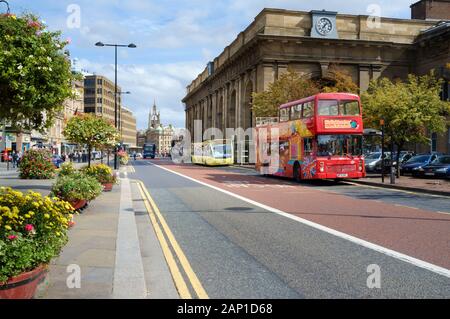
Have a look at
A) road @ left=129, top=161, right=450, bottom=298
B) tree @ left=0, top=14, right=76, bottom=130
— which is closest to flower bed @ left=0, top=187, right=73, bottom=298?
road @ left=129, top=161, right=450, bottom=298

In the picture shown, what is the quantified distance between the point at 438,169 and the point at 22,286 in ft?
86.9

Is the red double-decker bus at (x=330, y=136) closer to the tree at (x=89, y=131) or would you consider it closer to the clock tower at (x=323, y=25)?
the tree at (x=89, y=131)

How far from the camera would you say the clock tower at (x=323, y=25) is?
56.0 m

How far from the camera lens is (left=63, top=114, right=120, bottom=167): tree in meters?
21.1

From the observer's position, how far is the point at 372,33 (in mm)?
58000

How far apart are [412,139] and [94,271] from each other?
24.6m

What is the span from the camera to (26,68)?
343 inches

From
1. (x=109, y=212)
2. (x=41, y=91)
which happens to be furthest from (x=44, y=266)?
(x=109, y=212)

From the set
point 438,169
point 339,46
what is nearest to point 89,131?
point 438,169

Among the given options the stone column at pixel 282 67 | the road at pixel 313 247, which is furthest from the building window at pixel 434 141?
the road at pixel 313 247

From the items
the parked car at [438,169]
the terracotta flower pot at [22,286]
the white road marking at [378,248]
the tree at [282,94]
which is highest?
the tree at [282,94]

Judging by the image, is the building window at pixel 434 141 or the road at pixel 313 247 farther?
the building window at pixel 434 141

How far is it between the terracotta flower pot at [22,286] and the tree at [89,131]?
16.8 m
